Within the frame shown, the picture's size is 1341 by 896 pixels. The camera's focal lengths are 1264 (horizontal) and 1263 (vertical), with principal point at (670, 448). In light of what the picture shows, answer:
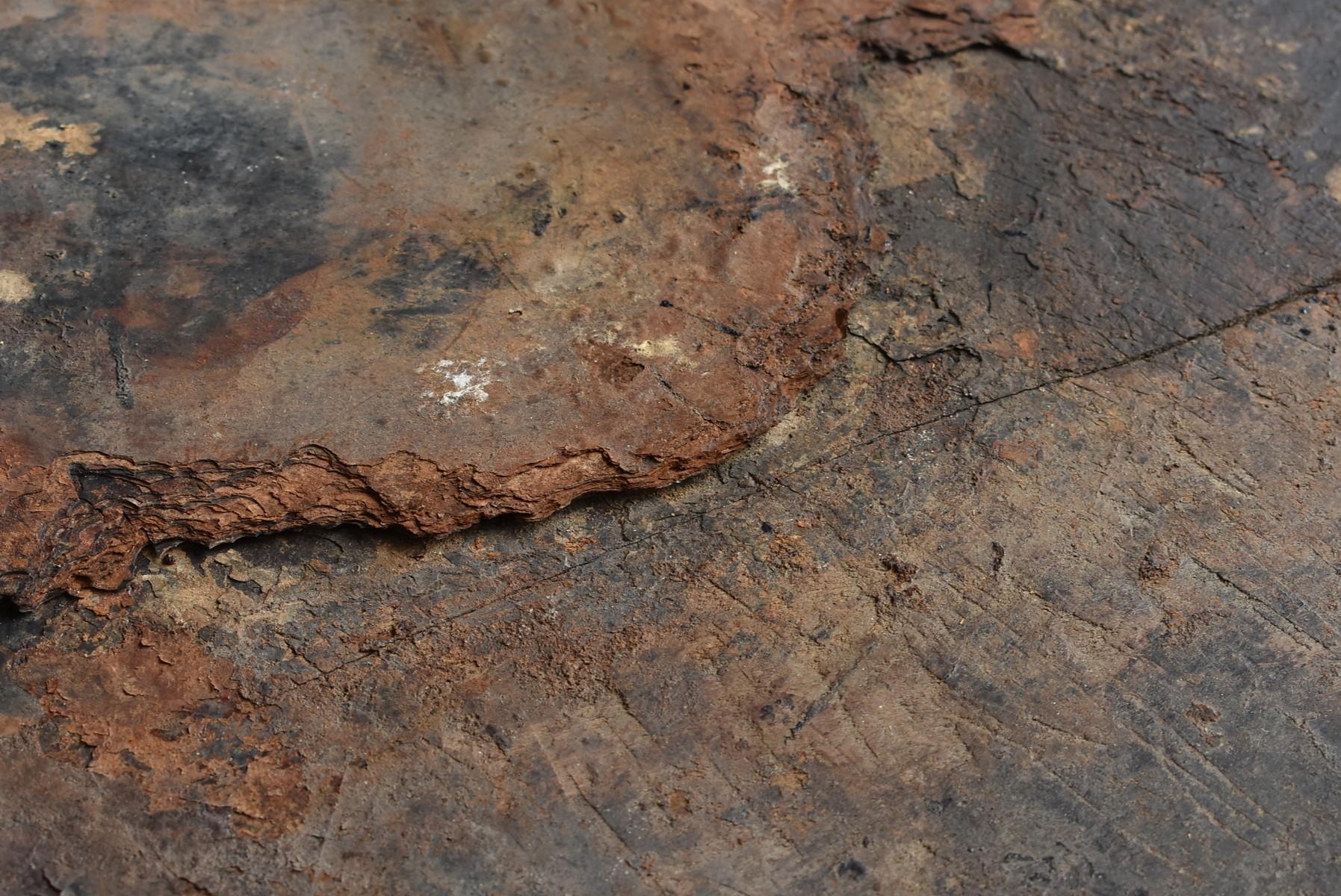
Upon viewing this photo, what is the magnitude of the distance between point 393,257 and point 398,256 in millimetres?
13

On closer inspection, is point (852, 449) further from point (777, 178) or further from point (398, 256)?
point (398, 256)

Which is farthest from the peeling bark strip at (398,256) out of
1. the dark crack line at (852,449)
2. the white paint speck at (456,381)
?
the dark crack line at (852,449)

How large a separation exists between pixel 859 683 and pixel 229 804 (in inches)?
52.4

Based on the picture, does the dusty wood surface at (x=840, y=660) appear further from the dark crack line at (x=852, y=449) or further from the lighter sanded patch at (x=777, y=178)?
the lighter sanded patch at (x=777, y=178)

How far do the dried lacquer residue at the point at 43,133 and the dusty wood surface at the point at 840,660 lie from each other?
3.93ft

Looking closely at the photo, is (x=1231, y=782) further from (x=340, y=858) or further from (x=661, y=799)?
(x=340, y=858)

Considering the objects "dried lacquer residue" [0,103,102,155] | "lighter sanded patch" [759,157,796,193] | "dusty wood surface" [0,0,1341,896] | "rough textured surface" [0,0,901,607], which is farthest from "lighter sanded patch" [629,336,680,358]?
"dried lacquer residue" [0,103,102,155]

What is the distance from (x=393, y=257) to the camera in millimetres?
3121

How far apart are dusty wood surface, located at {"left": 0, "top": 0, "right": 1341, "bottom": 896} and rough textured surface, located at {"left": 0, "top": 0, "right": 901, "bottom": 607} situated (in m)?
0.18

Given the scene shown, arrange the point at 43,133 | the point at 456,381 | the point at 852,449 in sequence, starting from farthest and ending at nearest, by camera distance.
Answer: the point at 43,133
the point at 852,449
the point at 456,381

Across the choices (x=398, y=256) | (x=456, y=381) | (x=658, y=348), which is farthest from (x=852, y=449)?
(x=398, y=256)

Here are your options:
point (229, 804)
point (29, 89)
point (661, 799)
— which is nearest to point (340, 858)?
point (229, 804)

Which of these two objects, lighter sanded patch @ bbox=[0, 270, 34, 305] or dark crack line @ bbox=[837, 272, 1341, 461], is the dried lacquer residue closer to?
lighter sanded patch @ bbox=[0, 270, 34, 305]

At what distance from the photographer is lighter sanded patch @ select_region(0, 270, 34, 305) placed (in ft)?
9.63
